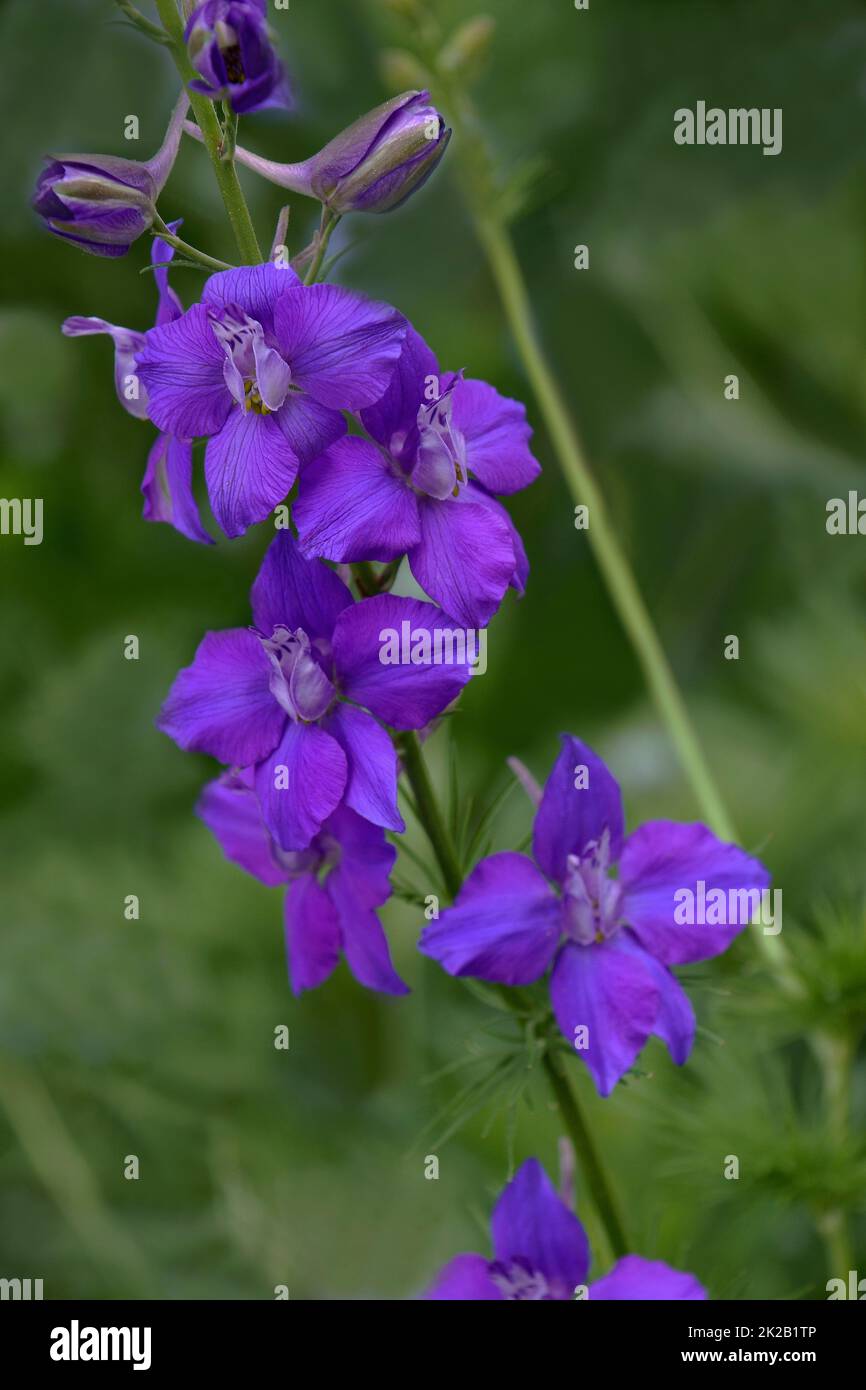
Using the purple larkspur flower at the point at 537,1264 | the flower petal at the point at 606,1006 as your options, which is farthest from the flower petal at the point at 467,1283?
the flower petal at the point at 606,1006

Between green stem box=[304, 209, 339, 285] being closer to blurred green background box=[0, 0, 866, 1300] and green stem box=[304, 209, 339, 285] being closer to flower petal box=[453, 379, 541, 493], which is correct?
flower petal box=[453, 379, 541, 493]

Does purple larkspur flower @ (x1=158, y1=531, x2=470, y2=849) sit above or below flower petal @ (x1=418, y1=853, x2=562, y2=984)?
above

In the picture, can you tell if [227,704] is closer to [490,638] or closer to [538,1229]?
[538,1229]

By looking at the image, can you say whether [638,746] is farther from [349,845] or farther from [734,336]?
[349,845]

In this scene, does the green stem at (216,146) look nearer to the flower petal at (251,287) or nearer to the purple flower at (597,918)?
the flower petal at (251,287)

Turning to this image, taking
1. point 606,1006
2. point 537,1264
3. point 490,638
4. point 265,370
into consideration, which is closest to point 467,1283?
point 537,1264

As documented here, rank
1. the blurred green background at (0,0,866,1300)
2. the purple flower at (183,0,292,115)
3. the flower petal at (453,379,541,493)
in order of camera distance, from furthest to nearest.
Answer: the blurred green background at (0,0,866,1300)
the flower petal at (453,379,541,493)
the purple flower at (183,0,292,115)

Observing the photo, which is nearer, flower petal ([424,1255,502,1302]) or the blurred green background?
flower petal ([424,1255,502,1302])

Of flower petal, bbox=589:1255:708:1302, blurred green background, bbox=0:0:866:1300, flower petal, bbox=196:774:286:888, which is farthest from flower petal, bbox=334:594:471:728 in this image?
blurred green background, bbox=0:0:866:1300
